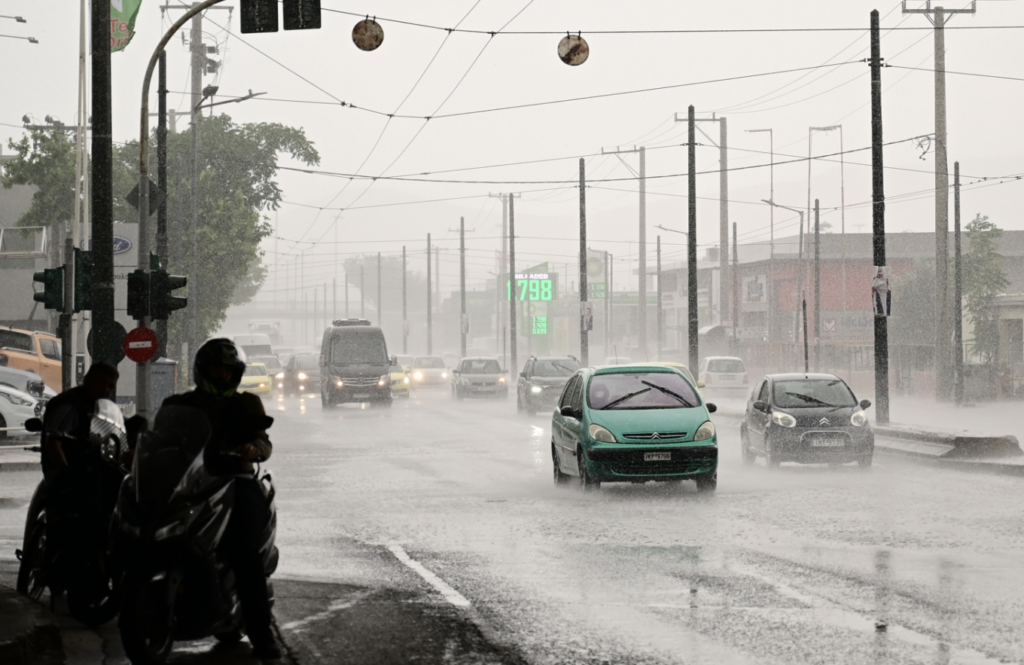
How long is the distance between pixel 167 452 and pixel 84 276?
10.3 meters

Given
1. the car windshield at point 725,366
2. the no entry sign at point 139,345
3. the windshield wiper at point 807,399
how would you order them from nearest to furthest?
the no entry sign at point 139,345, the windshield wiper at point 807,399, the car windshield at point 725,366

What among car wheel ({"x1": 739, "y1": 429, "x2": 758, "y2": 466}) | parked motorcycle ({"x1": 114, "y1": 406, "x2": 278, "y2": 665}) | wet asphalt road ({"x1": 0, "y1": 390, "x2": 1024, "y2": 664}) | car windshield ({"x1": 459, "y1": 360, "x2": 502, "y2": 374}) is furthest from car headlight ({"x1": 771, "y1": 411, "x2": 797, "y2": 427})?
car windshield ({"x1": 459, "y1": 360, "x2": 502, "y2": 374})

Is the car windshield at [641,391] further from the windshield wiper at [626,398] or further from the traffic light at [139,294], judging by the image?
the traffic light at [139,294]

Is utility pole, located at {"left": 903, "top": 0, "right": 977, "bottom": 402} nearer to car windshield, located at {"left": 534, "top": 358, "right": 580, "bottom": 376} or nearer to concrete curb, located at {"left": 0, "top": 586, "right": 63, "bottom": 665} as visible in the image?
car windshield, located at {"left": 534, "top": 358, "right": 580, "bottom": 376}

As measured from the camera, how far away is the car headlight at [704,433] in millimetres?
17000

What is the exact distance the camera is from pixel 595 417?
17.3 m

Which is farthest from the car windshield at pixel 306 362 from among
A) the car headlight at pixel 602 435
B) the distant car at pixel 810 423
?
the car headlight at pixel 602 435

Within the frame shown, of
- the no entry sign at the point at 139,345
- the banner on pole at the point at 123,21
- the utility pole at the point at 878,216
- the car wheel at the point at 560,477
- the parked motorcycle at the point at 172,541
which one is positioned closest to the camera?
the parked motorcycle at the point at 172,541

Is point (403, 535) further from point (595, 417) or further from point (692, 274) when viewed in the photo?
point (692, 274)

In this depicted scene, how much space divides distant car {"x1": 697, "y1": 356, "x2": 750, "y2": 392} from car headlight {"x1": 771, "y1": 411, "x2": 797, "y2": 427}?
3261 cm

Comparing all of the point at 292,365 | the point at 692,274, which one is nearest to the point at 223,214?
the point at 292,365

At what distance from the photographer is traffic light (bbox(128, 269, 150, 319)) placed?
19000mm

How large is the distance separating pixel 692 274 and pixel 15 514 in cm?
2818

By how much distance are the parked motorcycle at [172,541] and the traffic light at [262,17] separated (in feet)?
34.4
